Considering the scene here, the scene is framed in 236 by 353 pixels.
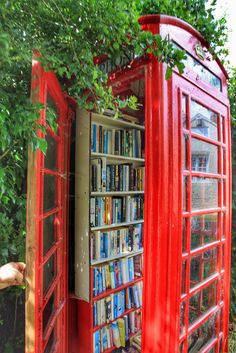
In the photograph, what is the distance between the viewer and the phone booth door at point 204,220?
1.68 meters

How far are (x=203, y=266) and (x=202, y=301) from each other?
0.27 m

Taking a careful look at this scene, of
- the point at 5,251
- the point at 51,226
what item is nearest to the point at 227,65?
the point at 51,226

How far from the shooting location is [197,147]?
184 centimetres

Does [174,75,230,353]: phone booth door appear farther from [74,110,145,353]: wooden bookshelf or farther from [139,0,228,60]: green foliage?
[74,110,145,353]: wooden bookshelf

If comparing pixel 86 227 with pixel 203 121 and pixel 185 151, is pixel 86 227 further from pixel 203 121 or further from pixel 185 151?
pixel 203 121

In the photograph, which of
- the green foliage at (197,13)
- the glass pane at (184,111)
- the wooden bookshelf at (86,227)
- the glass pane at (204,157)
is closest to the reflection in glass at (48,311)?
the wooden bookshelf at (86,227)

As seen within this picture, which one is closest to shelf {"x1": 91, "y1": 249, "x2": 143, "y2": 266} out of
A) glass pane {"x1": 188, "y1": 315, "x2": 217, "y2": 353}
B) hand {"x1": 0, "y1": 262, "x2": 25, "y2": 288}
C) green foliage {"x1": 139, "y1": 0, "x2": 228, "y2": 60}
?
glass pane {"x1": 188, "y1": 315, "x2": 217, "y2": 353}

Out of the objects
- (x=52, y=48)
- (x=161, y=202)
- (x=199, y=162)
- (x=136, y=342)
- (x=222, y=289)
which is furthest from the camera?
(x=136, y=342)

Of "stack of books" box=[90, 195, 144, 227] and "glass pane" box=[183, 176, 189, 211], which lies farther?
"stack of books" box=[90, 195, 144, 227]

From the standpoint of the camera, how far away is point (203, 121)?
6.27 feet

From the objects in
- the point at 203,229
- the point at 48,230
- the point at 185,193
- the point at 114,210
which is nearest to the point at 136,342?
the point at 114,210

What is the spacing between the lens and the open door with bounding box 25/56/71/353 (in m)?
1.25

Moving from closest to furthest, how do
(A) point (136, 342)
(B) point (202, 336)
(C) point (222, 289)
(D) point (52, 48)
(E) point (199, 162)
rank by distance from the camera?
(D) point (52, 48), (E) point (199, 162), (B) point (202, 336), (C) point (222, 289), (A) point (136, 342)

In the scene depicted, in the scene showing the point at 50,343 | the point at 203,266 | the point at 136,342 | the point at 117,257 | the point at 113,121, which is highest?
the point at 113,121
